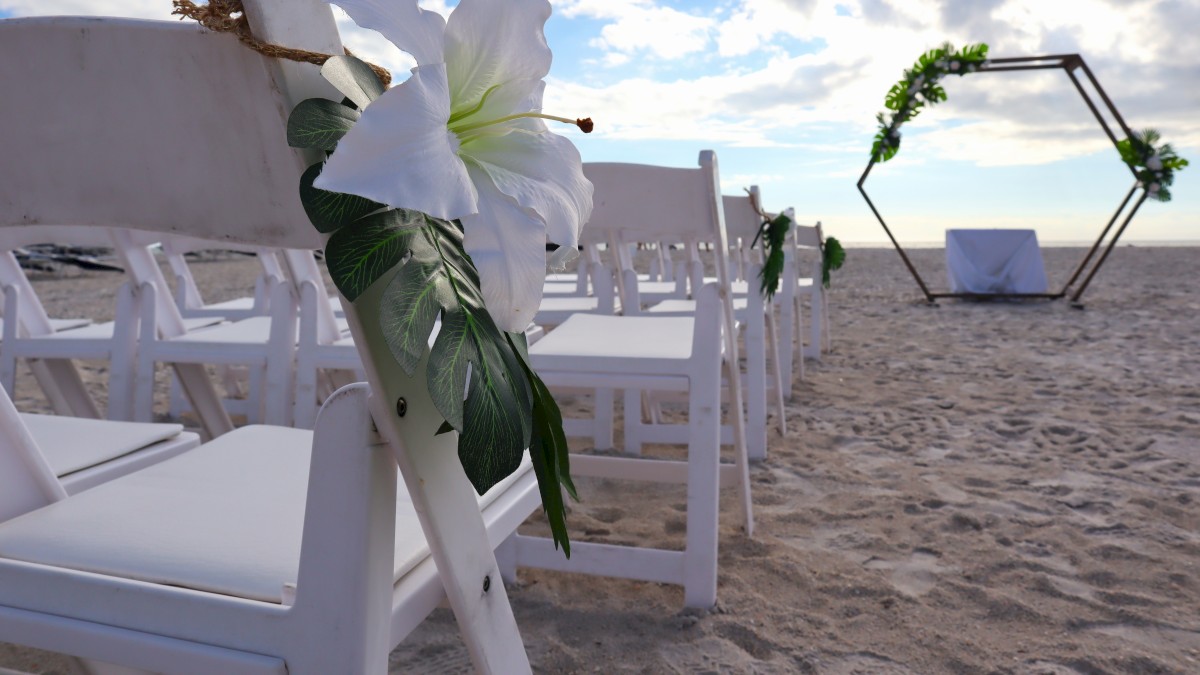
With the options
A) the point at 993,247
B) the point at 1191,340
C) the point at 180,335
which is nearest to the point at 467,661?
the point at 180,335

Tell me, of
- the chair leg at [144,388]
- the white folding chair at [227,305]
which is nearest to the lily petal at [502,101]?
the chair leg at [144,388]

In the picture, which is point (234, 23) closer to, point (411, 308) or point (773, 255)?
point (411, 308)

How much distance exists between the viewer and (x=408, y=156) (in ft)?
1.36

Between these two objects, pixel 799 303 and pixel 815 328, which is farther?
pixel 815 328

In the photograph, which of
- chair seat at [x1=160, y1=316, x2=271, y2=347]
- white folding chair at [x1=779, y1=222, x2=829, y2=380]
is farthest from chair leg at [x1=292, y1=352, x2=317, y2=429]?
white folding chair at [x1=779, y1=222, x2=829, y2=380]

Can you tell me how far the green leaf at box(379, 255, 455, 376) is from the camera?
0.44 m

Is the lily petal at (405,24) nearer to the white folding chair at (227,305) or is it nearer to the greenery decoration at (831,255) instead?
the white folding chair at (227,305)

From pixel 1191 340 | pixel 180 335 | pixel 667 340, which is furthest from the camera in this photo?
pixel 1191 340

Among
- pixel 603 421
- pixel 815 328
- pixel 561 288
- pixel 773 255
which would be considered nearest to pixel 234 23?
pixel 773 255

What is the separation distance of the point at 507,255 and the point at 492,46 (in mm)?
138

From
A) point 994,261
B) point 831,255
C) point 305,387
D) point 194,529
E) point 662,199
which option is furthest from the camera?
point 994,261

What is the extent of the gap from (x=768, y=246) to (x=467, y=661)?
1.67m

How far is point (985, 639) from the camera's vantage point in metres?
1.54

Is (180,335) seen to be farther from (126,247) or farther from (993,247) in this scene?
(993,247)
